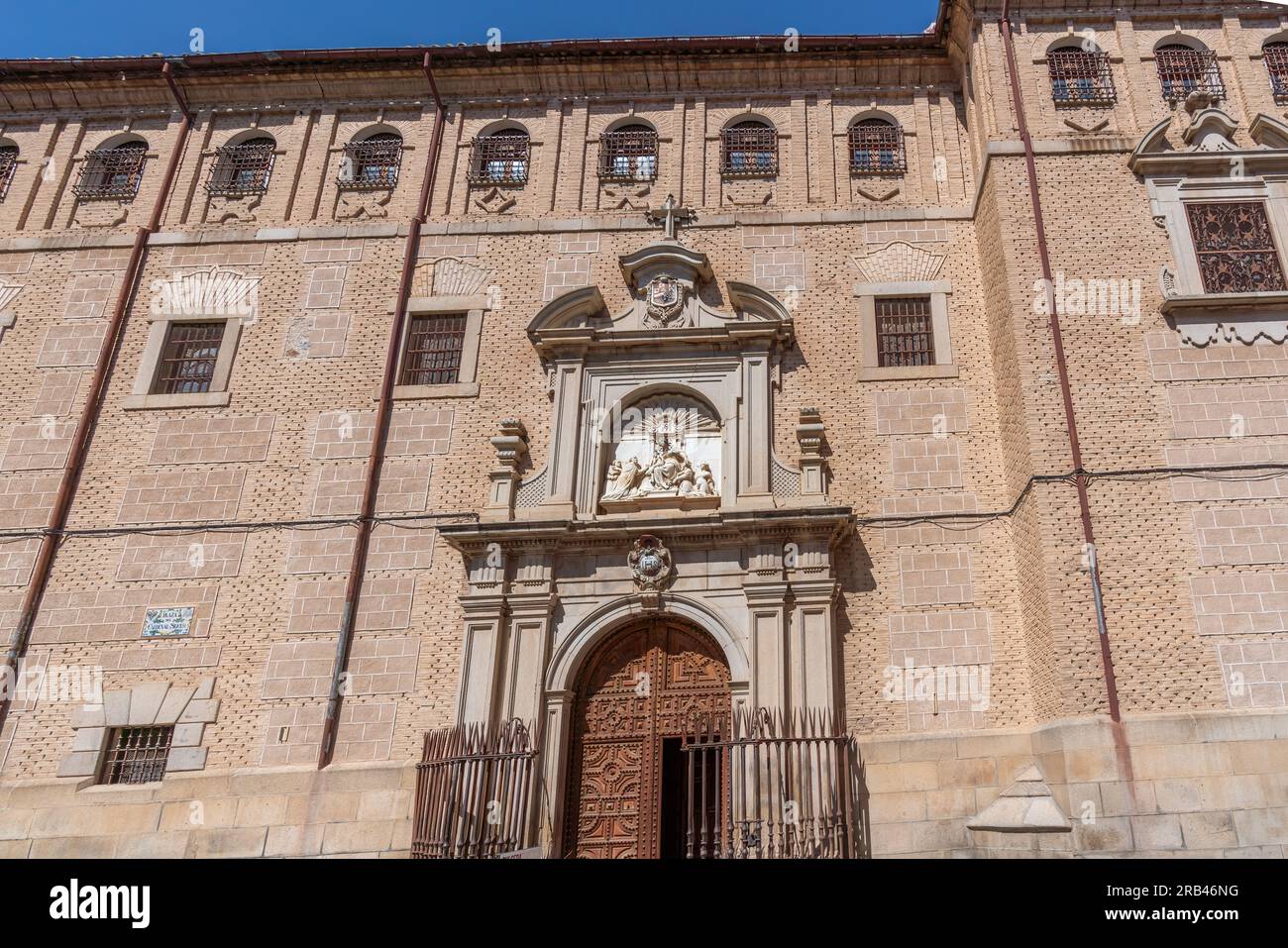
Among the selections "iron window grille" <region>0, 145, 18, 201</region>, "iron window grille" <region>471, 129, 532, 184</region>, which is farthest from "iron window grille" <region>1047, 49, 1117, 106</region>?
"iron window grille" <region>0, 145, 18, 201</region>

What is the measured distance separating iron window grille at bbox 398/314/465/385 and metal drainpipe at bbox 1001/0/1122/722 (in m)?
7.93

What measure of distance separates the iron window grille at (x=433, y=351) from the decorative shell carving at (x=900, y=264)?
5931mm

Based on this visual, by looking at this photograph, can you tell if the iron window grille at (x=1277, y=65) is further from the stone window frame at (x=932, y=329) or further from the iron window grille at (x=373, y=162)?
the iron window grille at (x=373, y=162)

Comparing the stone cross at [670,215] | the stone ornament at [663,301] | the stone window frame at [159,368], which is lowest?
the stone window frame at [159,368]

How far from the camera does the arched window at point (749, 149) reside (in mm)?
15562

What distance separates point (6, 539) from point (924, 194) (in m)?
13.8

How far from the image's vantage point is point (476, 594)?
12047mm

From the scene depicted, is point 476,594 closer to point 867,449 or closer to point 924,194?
point 867,449

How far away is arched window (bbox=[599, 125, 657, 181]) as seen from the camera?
15.7 m

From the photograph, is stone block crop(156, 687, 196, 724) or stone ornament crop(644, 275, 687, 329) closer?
stone block crop(156, 687, 196, 724)

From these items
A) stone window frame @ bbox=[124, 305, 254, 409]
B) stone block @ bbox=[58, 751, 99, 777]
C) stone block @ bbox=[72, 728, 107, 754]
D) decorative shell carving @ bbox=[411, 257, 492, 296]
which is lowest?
stone block @ bbox=[58, 751, 99, 777]

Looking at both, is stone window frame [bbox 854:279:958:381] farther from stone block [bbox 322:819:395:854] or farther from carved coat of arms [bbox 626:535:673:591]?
stone block [bbox 322:819:395:854]

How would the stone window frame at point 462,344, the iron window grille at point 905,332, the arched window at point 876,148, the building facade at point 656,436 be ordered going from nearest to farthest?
the building facade at point 656,436, the iron window grille at point 905,332, the stone window frame at point 462,344, the arched window at point 876,148

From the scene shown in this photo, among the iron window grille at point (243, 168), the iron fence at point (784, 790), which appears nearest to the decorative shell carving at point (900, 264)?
the iron fence at point (784, 790)
